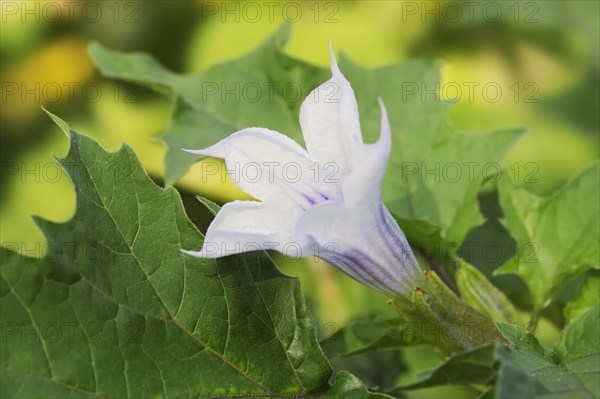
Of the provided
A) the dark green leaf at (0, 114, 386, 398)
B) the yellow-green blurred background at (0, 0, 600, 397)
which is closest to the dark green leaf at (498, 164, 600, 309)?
the dark green leaf at (0, 114, 386, 398)

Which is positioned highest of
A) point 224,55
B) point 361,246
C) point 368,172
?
point 368,172

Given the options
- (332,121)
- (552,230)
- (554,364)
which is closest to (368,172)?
(332,121)

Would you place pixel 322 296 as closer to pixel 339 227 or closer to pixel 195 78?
pixel 195 78

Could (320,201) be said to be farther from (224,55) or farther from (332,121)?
(224,55)

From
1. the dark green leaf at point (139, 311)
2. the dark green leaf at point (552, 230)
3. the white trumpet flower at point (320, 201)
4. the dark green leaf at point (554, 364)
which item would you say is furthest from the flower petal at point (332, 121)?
the dark green leaf at point (552, 230)

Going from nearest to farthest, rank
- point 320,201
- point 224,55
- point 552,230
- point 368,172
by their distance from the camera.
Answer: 1. point 368,172
2. point 320,201
3. point 552,230
4. point 224,55

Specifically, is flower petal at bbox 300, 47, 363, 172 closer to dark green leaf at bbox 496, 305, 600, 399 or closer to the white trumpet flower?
the white trumpet flower

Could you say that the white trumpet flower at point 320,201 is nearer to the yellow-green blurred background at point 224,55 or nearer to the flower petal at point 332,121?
the flower petal at point 332,121
